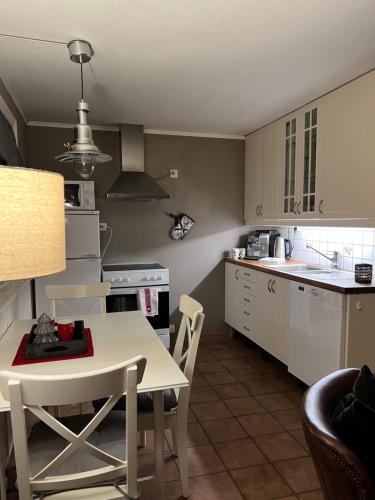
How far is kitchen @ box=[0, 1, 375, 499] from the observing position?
1880mm

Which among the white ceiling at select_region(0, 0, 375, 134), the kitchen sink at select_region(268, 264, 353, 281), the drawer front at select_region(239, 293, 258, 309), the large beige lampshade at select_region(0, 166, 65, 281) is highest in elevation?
the white ceiling at select_region(0, 0, 375, 134)

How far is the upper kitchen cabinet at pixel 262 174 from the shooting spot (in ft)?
11.6

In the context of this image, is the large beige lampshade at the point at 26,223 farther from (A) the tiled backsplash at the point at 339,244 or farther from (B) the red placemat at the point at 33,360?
(A) the tiled backsplash at the point at 339,244

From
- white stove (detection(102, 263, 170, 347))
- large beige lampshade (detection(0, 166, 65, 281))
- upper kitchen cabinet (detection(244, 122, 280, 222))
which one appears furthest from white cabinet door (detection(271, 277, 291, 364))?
large beige lampshade (detection(0, 166, 65, 281))

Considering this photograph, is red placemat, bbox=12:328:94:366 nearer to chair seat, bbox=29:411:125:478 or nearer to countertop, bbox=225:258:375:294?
chair seat, bbox=29:411:125:478

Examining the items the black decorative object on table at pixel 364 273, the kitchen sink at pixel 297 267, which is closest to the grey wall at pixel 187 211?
the kitchen sink at pixel 297 267

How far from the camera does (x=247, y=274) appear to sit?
3.60m

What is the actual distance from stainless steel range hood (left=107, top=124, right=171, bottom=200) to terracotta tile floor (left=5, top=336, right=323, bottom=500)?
5.72 feet

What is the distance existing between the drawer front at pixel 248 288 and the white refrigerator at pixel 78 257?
4.78 ft

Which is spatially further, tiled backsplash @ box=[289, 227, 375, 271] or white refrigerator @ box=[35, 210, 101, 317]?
white refrigerator @ box=[35, 210, 101, 317]

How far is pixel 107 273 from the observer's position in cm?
342

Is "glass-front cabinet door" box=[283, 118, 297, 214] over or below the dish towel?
over

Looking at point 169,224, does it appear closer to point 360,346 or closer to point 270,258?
point 270,258

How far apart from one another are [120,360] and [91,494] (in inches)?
19.3
